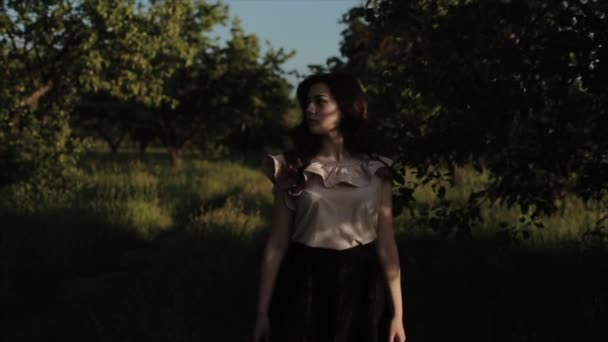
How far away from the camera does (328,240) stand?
2.99 meters

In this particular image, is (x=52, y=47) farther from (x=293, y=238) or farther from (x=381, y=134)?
(x=293, y=238)

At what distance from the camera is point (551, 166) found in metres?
5.08

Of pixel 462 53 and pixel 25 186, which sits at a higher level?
pixel 462 53

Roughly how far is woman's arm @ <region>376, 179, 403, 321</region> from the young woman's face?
399 millimetres

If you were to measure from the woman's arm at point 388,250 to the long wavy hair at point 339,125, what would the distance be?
23 cm

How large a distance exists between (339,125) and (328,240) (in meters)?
0.57

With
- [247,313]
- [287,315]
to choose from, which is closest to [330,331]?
[287,315]

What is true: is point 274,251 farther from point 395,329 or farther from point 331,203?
point 395,329

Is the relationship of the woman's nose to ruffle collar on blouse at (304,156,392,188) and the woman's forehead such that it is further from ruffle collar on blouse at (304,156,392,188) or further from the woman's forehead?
ruffle collar on blouse at (304,156,392,188)

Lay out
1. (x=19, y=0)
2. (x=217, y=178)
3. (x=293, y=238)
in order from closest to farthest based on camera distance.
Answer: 1. (x=293, y=238)
2. (x=19, y=0)
3. (x=217, y=178)

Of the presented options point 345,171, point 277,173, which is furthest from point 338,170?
point 277,173

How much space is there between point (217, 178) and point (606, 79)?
18545 millimetres

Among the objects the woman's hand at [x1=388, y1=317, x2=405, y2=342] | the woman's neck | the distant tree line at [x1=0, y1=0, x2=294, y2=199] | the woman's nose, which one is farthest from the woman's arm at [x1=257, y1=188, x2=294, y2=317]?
the distant tree line at [x1=0, y1=0, x2=294, y2=199]

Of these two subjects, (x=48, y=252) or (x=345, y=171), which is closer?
(x=345, y=171)
